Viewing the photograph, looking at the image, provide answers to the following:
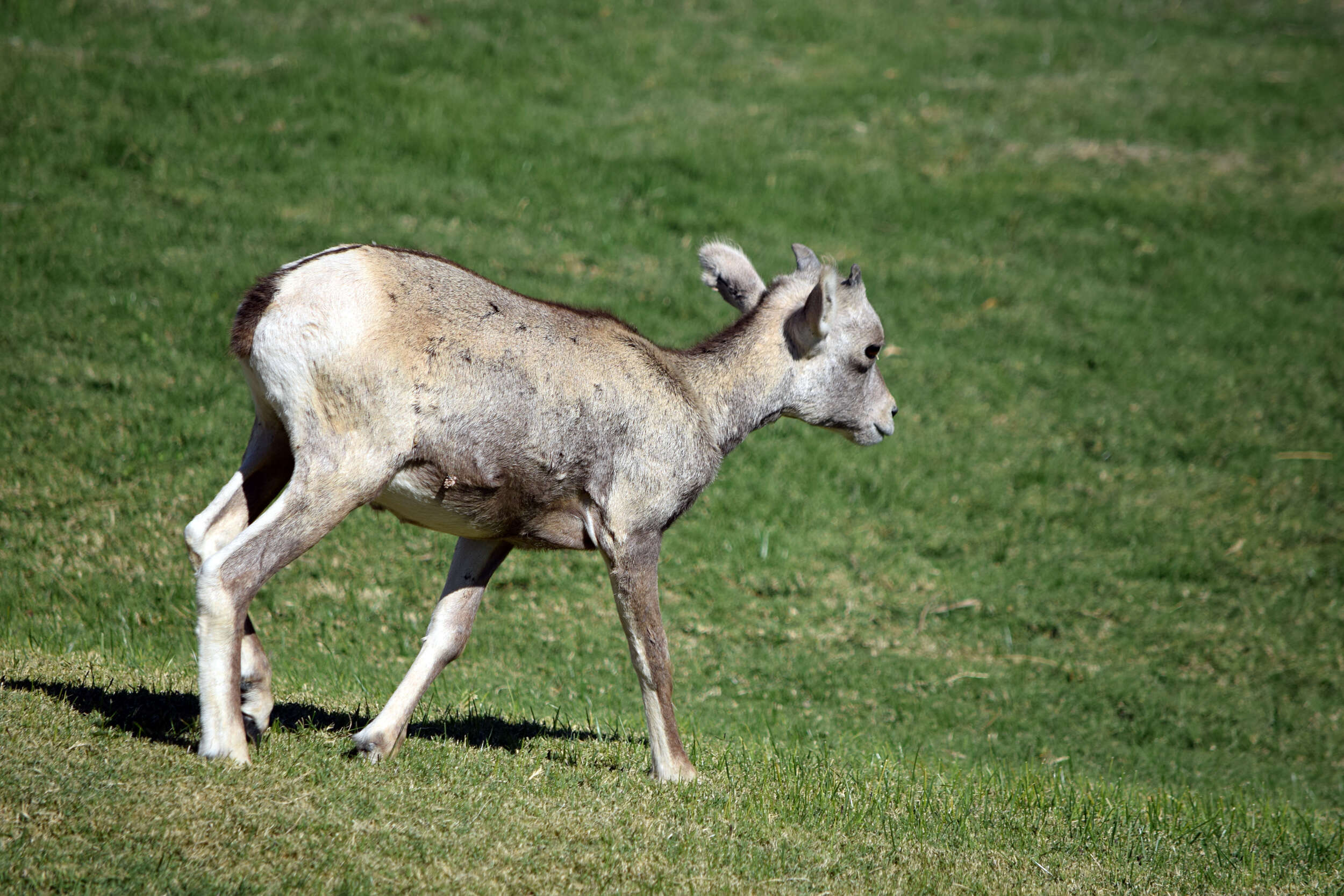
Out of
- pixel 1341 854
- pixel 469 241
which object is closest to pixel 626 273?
pixel 469 241

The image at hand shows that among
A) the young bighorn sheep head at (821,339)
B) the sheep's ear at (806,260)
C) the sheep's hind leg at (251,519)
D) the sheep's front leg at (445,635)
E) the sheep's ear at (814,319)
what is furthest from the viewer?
the sheep's ear at (806,260)

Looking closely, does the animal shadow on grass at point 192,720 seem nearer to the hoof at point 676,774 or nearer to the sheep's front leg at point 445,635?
the sheep's front leg at point 445,635

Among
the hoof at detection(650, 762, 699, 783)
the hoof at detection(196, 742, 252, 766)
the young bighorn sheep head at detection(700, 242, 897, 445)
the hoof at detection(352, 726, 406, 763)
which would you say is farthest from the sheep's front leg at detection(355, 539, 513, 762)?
the young bighorn sheep head at detection(700, 242, 897, 445)

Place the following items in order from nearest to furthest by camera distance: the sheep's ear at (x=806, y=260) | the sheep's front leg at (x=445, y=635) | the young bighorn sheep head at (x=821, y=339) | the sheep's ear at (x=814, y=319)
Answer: the sheep's front leg at (x=445, y=635) → the sheep's ear at (x=814, y=319) → the young bighorn sheep head at (x=821, y=339) → the sheep's ear at (x=806, y=260)

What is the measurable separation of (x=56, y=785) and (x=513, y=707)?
3.21 m

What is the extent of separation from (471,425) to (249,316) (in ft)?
3.58

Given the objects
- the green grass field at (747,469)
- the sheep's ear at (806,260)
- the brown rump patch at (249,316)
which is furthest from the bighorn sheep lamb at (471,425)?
the green grass field at (747,469)

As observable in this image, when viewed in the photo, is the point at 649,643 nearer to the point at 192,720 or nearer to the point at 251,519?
the point at 251,519

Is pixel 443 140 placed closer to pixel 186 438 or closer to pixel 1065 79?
pixel 186 438

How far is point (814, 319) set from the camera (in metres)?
6.43

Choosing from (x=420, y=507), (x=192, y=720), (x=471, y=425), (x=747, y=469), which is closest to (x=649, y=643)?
(x=420, y=507)

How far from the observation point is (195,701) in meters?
6.05

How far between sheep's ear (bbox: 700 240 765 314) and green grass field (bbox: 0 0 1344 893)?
2.74m

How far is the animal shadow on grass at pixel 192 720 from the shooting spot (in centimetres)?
553
